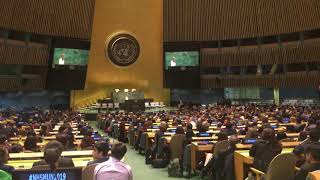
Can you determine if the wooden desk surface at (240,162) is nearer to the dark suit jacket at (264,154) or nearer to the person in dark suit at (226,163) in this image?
the person in dark suit at (226,163)

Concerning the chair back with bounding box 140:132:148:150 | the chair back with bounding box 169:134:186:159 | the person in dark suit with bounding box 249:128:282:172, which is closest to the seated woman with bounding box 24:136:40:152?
the chair back with bounding box 169:134:186:159

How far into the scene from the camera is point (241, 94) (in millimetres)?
34688

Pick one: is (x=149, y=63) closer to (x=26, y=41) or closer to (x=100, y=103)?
(x=100, y=103)

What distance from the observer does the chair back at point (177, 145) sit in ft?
34.2

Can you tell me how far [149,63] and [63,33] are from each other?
760 cm

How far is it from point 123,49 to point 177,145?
23.9 metres

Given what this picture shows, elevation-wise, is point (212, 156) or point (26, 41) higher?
Answer: point (26, 41)

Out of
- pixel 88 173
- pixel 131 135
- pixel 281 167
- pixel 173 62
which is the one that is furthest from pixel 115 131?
pixel 173 62

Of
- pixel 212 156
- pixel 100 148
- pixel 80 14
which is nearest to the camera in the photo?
pixel 100 148

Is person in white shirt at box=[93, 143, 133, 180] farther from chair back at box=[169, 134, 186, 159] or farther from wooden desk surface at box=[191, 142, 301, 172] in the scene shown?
chair back at box=[169, 134, 186, 159]

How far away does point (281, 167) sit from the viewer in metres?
5.89

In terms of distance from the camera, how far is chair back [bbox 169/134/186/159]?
10.4 meters

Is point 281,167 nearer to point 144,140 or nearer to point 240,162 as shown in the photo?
point 240,162

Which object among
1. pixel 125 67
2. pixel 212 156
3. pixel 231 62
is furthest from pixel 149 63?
pixel 212 156
